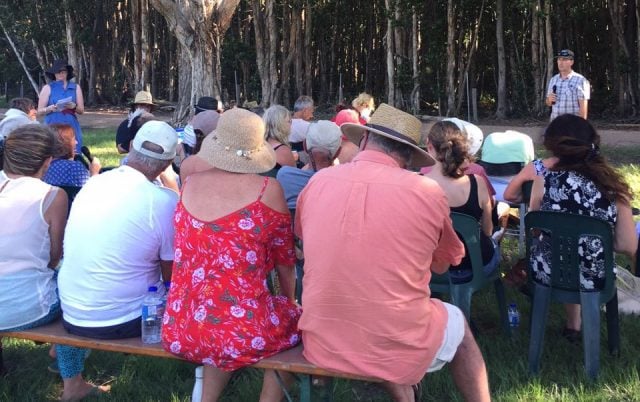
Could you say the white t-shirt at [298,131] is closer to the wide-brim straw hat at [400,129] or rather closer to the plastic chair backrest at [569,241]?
the plastic chair backrest at [569,241]

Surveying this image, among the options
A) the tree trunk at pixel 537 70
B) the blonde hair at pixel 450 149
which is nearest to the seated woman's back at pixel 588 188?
the blonde hair at pixel 450 149

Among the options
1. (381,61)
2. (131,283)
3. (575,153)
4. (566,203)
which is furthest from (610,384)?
(381,61)

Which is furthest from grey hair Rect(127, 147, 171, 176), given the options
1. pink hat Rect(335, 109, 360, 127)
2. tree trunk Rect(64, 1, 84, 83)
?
tree trunk Rect(64, 1, 84, 83)

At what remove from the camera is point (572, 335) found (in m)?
4.55

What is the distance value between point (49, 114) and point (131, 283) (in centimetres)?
655

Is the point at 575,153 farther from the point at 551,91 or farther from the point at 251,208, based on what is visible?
the point at 551,91

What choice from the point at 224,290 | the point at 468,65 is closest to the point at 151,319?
the point at 224,290

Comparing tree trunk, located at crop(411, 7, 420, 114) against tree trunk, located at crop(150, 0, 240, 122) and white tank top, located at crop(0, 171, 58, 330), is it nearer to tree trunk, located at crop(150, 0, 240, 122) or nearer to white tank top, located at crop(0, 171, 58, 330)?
tree trunk, located at crop(150, 0, 240, 122)

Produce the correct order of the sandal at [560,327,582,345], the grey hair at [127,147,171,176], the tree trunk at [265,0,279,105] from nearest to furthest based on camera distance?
1. the grey hair at [127,147,171,176]
2. the sandal at [560,327,582,345]
3. the tree trunk at [265,0,279,105]

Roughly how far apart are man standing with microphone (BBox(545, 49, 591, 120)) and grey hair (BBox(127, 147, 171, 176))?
718 cm

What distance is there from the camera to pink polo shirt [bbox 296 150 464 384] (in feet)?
9.11

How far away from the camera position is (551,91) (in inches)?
383

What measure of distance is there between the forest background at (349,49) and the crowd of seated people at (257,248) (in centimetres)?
1310

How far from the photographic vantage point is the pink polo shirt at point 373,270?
109 inches
